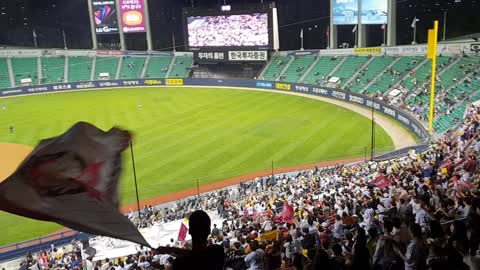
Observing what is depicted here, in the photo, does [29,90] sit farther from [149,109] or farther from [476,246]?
[476,246]

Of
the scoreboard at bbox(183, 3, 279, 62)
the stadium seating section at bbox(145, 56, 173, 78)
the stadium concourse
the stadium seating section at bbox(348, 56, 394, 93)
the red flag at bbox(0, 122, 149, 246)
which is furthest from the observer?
the stadium seating section at bbox(145, 56, 173, 78)

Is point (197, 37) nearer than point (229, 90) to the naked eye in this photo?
No

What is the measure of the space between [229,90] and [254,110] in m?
15.1

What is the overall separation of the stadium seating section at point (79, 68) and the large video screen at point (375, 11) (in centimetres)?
4282

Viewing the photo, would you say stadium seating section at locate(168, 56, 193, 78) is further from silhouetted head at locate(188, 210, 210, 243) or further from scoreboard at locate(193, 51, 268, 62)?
silhouetted head at locate(188, 210, 210, 243)

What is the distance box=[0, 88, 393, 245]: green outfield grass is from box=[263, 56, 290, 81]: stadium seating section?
5605 mm

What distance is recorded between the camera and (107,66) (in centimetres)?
7519

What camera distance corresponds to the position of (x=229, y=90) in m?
61.7

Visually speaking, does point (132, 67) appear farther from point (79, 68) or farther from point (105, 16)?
point (105, 16)

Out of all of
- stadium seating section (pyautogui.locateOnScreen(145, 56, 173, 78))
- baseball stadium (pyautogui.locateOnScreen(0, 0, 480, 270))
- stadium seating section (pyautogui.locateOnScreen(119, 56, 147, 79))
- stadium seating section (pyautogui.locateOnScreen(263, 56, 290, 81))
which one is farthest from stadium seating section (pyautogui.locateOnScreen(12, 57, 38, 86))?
stadium seating section (pyautogui.locateOnScreen(263, 56, 290, 81))

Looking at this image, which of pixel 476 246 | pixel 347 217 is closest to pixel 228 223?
pixel 347 217

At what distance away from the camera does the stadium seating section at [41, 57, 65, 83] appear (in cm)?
6994

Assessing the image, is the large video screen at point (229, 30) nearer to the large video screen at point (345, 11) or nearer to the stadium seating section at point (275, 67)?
the stadium seating section at point (275, 67)

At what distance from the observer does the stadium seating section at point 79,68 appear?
235ft
